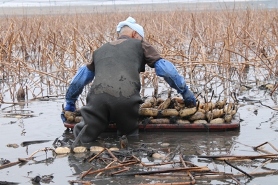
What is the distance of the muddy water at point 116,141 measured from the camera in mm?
4348

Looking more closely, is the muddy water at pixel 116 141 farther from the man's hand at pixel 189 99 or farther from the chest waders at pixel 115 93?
the man's hand at pixel 189 99

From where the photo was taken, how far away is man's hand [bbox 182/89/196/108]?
568 centimetres

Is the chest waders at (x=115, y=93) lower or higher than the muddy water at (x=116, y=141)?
higher

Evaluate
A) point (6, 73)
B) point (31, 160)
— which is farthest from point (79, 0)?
point (31, 160)

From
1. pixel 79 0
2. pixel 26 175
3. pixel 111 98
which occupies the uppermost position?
pixel 79 0

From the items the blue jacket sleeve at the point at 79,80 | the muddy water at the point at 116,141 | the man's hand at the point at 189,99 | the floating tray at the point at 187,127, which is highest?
the blue jacket sleeve at the point at 79,80

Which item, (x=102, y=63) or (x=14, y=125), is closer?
(x=102, y=63)

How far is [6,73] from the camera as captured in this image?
9328 mm

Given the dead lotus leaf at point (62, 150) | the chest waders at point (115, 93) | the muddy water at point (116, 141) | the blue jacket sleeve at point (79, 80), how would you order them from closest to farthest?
the muddy water at point (116, 141), the dead lotus leaf at point (62, 150), the chest waders at point (115, 93), the blue jacket sleeve at point (79, 80)

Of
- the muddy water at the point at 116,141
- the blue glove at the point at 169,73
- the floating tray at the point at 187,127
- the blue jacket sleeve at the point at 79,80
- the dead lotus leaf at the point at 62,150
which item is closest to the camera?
the muddy water at the point at 116,141

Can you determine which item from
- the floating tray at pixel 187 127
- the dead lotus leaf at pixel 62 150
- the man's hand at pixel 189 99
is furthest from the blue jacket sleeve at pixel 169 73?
the dead lotus leaf at pixel 62 150

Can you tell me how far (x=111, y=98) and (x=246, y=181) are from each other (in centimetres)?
176

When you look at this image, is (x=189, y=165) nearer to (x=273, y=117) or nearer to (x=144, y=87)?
(x=273, y=117)

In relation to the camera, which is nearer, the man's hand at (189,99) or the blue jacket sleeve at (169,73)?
the blue jacket sleeve at (169,73)
